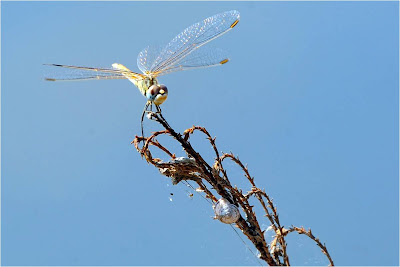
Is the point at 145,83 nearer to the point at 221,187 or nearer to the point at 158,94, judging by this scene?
the point at 158,94

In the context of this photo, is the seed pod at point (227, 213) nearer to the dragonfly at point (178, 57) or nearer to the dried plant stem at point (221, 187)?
the dried plant stem at point (221, 187)

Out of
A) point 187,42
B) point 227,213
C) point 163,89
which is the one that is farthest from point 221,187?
point 187,42

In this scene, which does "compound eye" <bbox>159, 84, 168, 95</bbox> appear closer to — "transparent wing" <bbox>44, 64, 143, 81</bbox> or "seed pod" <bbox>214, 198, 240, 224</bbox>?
"transparent wing" <bbox>44, 64, 143, 81</bbox>

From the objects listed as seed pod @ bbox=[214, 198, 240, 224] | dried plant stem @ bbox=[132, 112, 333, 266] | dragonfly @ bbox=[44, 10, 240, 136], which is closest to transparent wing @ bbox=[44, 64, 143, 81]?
dragonfly @ bbox=[44, 10, 240, 136]

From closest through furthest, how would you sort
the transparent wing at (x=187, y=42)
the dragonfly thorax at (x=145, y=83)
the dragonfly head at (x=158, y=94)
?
the dragonfly head at (x=158, y=94) < the dragonfly thorax at (x=145, y=83) < the transparent wing at (x=187, y=42)

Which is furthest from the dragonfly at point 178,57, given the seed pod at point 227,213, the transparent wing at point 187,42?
the seed pod at point 227,213

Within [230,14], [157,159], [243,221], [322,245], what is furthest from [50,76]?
[322,245]

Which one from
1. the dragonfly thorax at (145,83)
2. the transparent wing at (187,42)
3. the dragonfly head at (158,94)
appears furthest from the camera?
the transparent wing at (187,42)
